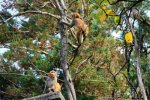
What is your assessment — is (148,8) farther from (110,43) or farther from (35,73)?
(35,73)

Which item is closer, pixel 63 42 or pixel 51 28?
pixel 63 42

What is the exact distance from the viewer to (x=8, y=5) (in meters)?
12.1

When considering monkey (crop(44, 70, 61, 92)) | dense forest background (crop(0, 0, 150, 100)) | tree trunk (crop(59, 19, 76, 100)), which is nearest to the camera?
monkey (crop(44, 70, 61, 92))

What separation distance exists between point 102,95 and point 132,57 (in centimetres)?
334

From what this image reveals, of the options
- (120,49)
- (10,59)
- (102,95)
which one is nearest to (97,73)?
(102,95)

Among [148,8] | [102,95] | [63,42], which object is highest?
[148,8]

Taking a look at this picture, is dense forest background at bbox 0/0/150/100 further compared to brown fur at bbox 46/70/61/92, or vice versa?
dense forest background at bbox 0/0/150/100

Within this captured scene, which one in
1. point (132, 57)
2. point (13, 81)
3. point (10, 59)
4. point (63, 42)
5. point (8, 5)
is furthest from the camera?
point (132, 57)

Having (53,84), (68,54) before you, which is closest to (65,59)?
(53,84)

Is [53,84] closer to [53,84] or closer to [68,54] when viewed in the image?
[53,84]

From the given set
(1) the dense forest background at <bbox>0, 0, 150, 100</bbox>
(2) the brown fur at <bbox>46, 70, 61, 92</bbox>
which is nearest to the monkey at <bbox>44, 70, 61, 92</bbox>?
(2) the brown fur at <bbox>46, 70, 61, 92</bbox>

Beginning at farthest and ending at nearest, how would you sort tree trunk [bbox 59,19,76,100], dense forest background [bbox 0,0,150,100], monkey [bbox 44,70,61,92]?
dense forest background [bbox 0,0,150,100]
tree trunk [bbox 59,19,76,100]
monkey [bbox 44,70,61,92]

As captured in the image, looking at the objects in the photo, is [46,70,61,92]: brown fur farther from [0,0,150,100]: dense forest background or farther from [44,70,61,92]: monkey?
[0,0,150,100]: dense forest background

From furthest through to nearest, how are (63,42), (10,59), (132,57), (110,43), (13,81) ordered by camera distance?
(132,57) → (13,81) → (10,59) → (110,43) → (63,42)
